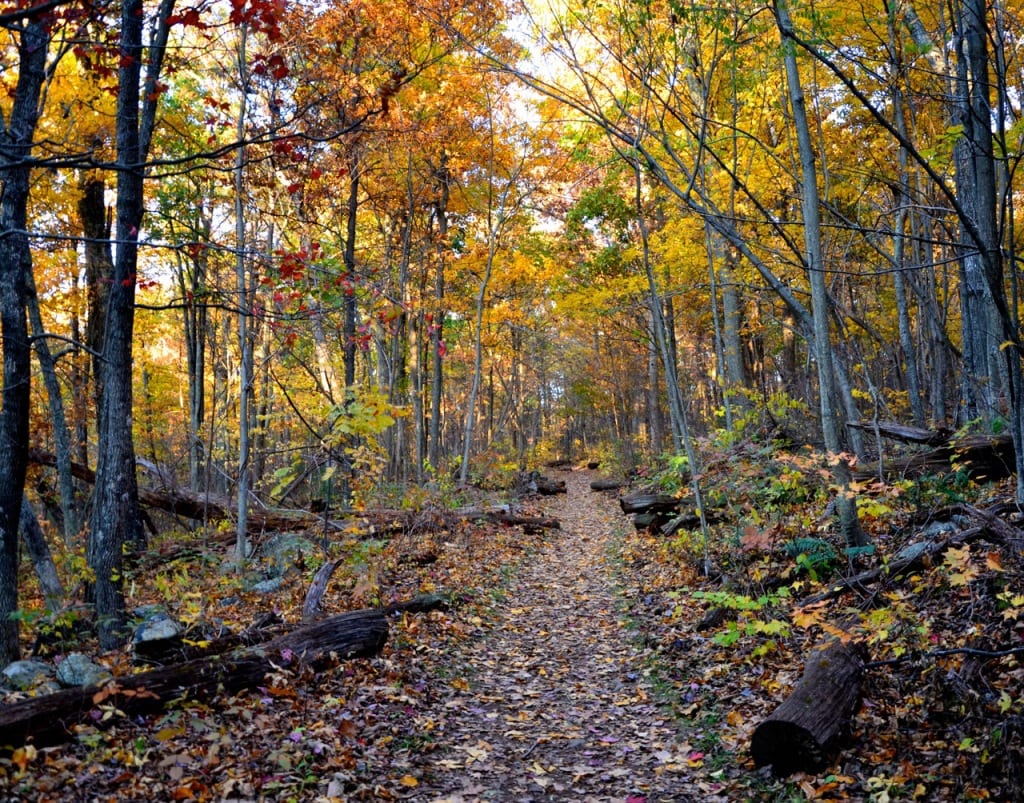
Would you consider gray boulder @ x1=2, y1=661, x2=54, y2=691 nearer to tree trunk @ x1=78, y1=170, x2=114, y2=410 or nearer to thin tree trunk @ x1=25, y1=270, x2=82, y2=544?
thin tree trunk @ x1=25, y1=270, x2=82, y2=544

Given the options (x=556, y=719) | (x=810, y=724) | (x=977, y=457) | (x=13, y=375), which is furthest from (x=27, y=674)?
(x=977, y=457)

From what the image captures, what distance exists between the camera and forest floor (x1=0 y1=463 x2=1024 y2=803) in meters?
3.56

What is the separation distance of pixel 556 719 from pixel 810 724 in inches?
82.2

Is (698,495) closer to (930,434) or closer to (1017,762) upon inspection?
(930,434)

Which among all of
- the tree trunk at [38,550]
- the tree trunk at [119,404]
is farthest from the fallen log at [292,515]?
the tree trunk at [119,404]

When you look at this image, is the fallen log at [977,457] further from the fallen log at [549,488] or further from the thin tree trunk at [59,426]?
the fallen log at [549,488]

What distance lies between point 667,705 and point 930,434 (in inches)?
193

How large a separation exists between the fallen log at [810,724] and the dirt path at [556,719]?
19.9 inches

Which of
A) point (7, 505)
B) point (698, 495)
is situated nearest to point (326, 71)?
point (7, 505)

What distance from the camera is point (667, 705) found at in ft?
17.1

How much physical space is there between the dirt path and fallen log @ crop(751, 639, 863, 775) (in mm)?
506

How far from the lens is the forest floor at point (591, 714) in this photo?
3.56 meters

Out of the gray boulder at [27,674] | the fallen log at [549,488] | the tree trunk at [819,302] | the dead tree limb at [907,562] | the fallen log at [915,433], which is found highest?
the tree trunk at [819,302]

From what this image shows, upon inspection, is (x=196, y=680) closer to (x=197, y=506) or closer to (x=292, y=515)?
(x=292, y=515)
